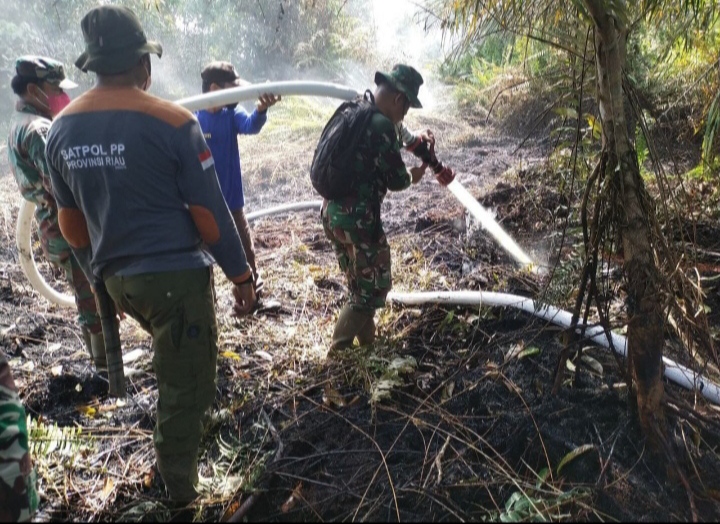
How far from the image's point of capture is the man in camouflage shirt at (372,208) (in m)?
2.73

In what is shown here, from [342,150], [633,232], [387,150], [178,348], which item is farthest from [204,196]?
[633,232]

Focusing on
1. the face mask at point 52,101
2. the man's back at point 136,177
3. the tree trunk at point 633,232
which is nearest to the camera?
the man's back at point 136,177

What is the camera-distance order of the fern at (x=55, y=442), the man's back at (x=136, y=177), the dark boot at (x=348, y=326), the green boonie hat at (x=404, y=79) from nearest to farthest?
the man's back at (x=136, y=177) < the fern at (x=55, y=442) < the green boonie hat at (x=404, y=79) < the dark boot at (x=348, y=326)

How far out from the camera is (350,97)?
140 inches

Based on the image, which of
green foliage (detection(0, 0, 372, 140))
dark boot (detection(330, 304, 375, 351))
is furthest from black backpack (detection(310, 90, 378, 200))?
green foliage (detection(0, 0, 372, 140))

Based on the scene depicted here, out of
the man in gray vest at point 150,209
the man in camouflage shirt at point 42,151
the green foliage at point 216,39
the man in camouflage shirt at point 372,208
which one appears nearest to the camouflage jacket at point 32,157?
the man in camouflage shirt at point 42,151

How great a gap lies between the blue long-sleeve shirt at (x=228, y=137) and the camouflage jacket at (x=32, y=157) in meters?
1.08

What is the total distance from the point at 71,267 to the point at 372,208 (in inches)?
70.1

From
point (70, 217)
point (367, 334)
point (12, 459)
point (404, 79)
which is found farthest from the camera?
point (367, 334)

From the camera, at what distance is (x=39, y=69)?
2812 millimetres

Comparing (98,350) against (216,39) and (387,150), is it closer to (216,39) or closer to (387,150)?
(387,150)

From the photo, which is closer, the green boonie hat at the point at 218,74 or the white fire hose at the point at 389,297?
the white fire hose at the point at 389,297

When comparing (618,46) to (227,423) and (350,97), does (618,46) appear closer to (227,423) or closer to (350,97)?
(350,97)

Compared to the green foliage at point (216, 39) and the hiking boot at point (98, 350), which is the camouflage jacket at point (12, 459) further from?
the green foliage at point (216, 39)
